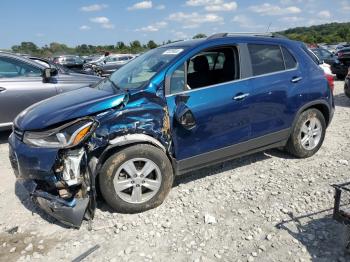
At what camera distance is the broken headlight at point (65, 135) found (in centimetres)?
334

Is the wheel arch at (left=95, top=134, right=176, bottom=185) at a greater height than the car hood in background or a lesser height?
lesser

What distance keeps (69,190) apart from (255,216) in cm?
186

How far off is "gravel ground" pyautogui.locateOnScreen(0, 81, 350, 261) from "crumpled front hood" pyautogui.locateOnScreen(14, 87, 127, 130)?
101 centimetres

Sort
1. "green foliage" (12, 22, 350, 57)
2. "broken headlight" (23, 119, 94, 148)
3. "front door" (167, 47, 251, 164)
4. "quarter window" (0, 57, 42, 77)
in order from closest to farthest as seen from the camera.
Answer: "broken headlight" (23, 119, 94, 148)
"front door" (167, 47, 251, 164)
"quarter window" (0, 57, 42, 77)
"green foliage" (12, 22, 350, 57)

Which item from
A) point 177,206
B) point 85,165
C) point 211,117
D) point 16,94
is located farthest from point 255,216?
point 16,94

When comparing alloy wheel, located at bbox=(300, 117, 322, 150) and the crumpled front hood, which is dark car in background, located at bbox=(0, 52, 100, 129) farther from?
alloy wheel, located at bbox=(300, 117, 322, 150)

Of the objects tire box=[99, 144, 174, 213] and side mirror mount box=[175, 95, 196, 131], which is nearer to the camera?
tire box=[99, 144, 174, 213]

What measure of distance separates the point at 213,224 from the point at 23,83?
179 inches

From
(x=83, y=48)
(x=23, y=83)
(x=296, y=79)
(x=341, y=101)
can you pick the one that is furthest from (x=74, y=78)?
(x=83, y=48)

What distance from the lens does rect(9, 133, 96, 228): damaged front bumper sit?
11.0 feet

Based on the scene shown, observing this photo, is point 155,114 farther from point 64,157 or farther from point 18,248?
point 18,248

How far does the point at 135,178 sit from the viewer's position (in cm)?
362

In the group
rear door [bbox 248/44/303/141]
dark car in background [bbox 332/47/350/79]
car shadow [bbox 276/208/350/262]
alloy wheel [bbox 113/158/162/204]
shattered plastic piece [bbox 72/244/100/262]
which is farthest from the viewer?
dark car in background [bbox 332/47/350/79]

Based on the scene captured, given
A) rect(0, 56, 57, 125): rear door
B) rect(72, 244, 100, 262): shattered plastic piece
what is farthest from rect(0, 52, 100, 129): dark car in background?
rect(72, 244, 100, 262): shattered plastic piece
